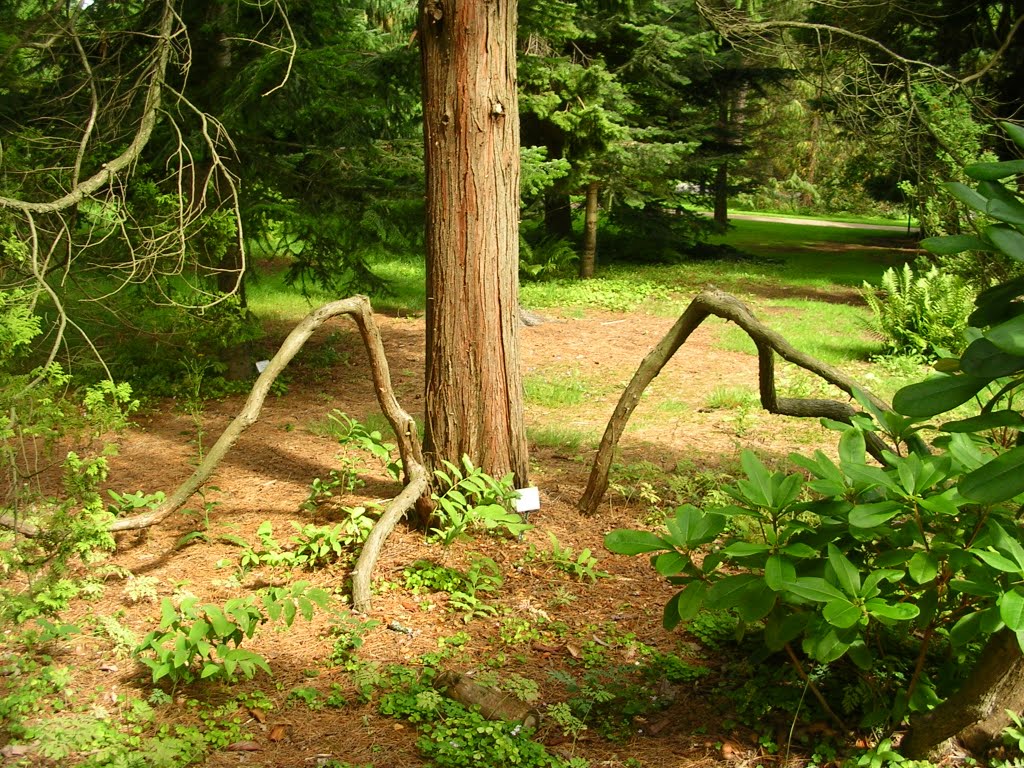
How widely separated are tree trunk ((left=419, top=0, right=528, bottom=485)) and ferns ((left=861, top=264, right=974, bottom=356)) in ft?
20.5

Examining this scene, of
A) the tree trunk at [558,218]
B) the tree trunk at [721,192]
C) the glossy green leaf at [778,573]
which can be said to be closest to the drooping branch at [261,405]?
the glossy green leaf at [778,573]

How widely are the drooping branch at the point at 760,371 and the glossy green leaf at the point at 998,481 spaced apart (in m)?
2.14

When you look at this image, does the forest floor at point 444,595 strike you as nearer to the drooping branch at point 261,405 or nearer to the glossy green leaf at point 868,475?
the drooping branch at point 261,405

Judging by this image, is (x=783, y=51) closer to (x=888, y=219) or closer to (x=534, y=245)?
(x=534, y=245)

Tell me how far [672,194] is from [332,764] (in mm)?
14185

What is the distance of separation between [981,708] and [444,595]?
7.52 feet

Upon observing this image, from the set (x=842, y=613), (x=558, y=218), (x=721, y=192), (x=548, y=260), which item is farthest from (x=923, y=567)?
(x=721, y=192)

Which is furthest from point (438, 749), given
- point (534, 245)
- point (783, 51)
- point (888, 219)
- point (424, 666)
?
point (888, 219)

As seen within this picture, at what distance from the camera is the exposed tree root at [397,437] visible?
391 cm

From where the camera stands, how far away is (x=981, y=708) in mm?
2506

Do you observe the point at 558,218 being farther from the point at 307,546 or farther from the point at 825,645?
the point at 825,645

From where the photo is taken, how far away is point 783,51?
9.26 metres

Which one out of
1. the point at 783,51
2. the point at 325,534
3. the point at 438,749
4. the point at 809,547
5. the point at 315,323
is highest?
the point at 783,51

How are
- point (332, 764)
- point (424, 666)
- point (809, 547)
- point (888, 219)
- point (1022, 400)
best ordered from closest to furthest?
point (809, 547)
point (332, 764)
point (424, 666)
point (1022, 400)
point (888, 219)
